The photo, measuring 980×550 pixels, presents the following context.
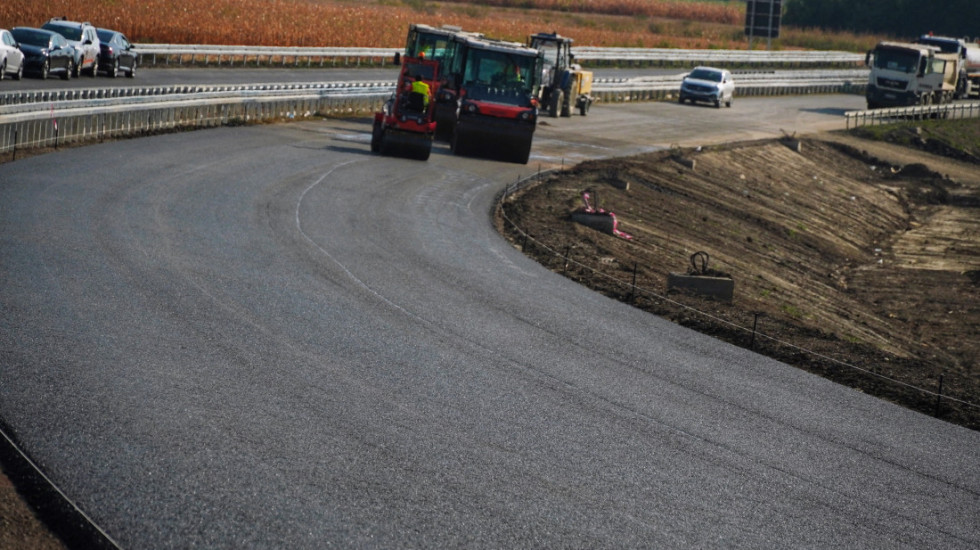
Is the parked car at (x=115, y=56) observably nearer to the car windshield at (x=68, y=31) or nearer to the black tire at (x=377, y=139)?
the car windshield at (x=68, y=31)

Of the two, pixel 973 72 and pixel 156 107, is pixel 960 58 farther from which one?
pixel 156 107

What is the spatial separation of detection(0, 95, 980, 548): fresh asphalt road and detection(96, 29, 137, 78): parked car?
21.4 metres

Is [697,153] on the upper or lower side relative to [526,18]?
lower

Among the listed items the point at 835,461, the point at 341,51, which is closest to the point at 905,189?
the point at 341,51

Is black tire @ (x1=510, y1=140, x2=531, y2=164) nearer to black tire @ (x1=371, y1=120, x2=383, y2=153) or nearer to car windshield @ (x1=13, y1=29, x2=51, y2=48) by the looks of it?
black tire @ (x1=371, y1=120, x2=383, y2=153)

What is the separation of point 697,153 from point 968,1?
70.5 m

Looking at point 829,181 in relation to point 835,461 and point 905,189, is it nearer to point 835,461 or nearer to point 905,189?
point 905,189

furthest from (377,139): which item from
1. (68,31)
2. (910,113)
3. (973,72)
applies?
(973,72)

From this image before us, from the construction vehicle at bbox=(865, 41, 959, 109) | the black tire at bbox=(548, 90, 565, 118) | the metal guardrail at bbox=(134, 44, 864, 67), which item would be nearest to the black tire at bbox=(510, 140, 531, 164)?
the black tire at bbox=(548, 90, 565, 118)

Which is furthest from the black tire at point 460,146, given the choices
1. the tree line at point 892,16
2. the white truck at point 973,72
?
the tree line at point 892,16

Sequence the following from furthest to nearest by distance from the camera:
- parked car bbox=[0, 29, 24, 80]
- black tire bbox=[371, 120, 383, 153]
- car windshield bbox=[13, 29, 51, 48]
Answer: car windshield bbox=[13, 29, 51, 48]
parked car bbox=[0, 29, 24, 80]
black tire bbox=[371, 120, 383, 153]

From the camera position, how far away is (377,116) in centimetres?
2878

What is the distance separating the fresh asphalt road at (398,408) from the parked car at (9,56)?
1651 centimetres

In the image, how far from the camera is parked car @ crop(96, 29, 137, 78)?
39.0 metres
